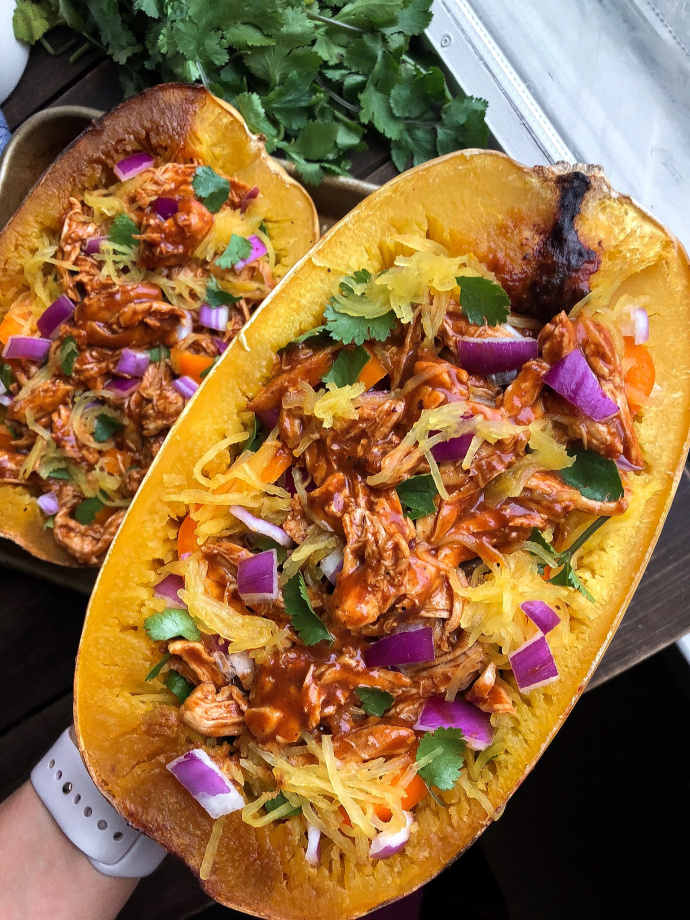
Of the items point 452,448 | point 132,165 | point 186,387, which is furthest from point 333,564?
point 132,165

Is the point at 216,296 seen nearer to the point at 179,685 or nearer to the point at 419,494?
the point at 419,494

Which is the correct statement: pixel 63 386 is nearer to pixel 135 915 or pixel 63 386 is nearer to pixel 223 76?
pixel 223 76

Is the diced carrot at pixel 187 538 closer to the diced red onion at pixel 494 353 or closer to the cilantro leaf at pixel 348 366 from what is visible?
the cilantro leaf at pixel 348 366

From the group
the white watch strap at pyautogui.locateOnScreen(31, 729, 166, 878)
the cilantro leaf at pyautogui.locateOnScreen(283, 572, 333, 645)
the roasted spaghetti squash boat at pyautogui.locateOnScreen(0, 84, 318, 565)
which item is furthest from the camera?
the roasted spaghetti squash boat at pyautogui.locateOnScreen(0, 84, 318, 565)

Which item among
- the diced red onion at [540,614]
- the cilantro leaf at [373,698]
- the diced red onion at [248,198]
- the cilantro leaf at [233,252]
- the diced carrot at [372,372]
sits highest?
the diced red onion at [248,198]

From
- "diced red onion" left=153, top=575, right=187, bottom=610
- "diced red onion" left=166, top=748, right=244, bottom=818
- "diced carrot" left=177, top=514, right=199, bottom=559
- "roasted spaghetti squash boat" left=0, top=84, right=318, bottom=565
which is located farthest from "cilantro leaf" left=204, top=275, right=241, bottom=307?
"diced red onion" left=166, top=748, right=244, bottom=818

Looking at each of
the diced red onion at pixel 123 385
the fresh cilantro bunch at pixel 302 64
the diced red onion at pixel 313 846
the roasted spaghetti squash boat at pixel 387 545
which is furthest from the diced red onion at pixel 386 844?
the fresh cilantro bunch at pixel 302 64

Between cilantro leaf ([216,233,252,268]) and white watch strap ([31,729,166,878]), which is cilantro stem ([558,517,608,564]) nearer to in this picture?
cilantro leaf ([216,233,252,268])

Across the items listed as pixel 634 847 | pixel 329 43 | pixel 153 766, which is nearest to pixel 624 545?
pixel 153 766
